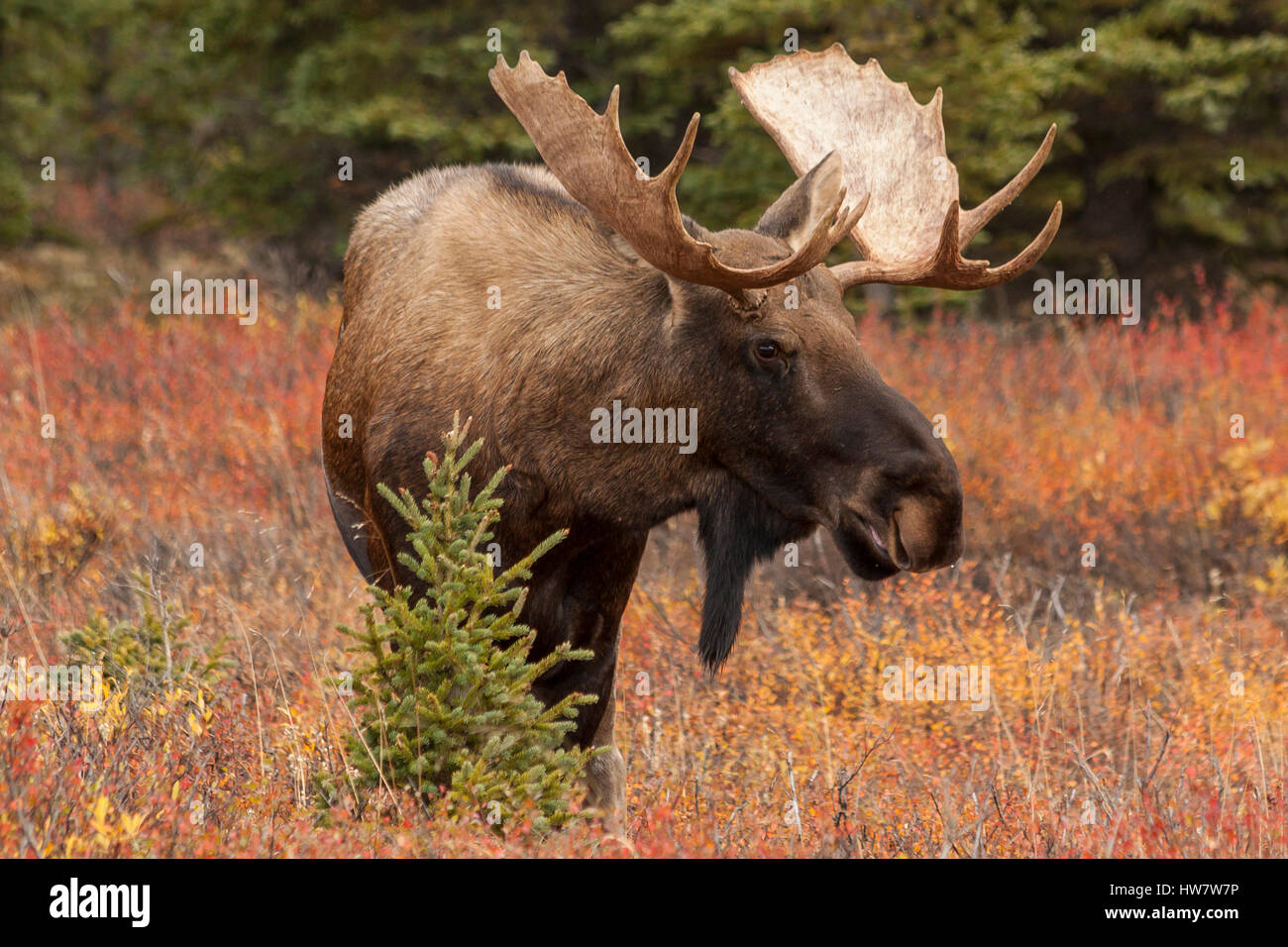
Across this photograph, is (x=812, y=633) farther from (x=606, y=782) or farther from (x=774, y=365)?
(x=774, y=365)

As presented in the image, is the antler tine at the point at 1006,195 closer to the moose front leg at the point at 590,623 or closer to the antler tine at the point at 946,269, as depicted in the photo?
the antler tine at the point at 946,269

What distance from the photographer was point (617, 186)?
4152 millimetres

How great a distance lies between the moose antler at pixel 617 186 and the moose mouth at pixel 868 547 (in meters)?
0.67

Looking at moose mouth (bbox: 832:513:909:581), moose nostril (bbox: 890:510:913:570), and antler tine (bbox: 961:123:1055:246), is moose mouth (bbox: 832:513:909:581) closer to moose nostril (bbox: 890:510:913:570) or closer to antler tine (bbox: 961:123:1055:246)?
moose nostril (bbox: 890:510:913:570)

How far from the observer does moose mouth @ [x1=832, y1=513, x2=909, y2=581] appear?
13.0ft

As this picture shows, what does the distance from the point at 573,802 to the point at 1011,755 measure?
1968 millimetres

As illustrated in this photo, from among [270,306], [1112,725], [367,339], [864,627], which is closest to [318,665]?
[367,339]

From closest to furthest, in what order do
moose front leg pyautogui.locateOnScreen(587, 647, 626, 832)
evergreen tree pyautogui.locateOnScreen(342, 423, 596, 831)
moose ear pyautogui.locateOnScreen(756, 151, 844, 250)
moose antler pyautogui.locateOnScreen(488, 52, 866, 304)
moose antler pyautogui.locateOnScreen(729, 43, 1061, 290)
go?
evergreen tree pyautogui.locateOnScreen(342, 423, 596, 831), moose antler pyautogui.locateOnScreen(488, 52, 866, 304), moose ear pyautogui.locateOnScreen(756, 151, 844, 250), moose front leg pyautogui.locateOnScreen(587, 647, 626, 832), moose antler pyautogui.locateOnScreen(729, 43, 1061, 290)

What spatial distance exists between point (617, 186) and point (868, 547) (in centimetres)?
118

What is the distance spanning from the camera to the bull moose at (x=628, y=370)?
13.3ft

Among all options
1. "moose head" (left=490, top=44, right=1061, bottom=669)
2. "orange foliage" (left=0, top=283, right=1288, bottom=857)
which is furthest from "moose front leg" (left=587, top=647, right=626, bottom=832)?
"moose head" (left=490, top=44, right=1061, bottom=669)

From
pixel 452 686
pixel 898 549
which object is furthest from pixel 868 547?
pixel 452 686

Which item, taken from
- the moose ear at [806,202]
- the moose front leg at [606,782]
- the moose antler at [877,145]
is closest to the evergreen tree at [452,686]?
the moose front leg at [606,782]

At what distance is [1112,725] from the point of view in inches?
217
